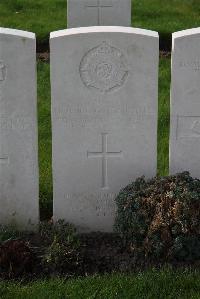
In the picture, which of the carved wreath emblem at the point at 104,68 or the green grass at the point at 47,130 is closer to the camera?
the carved wreath emblem at the point at 104,68

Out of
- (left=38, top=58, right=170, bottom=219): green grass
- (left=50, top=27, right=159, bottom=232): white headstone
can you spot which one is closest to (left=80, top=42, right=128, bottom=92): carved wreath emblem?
(left=50, top=27, right=159, bottom=232): white headstone

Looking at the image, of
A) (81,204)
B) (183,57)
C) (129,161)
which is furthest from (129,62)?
(81,204)

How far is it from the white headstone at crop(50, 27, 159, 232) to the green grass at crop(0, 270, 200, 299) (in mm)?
1020

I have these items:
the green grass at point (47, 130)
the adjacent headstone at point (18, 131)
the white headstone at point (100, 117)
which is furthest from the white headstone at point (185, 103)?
the adjacent headstone at point (18, 131)

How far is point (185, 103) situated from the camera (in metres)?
6.29

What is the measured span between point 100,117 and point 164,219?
113 cm

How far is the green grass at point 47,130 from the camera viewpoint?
24.1ft

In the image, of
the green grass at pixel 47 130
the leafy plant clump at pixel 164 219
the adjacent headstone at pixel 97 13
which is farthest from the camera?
the adjacent headstone at pixel 97 13

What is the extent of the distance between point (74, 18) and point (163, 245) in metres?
4.99

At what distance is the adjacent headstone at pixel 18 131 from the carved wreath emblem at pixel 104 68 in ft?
1.51

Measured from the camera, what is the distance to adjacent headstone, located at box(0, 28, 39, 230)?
6.12 meters

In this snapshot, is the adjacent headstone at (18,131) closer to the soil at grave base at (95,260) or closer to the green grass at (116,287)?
the soil at grave base at (95,260)

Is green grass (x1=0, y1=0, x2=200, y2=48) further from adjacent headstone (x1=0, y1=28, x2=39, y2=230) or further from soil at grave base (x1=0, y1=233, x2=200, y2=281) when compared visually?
soil at grave base (x1=0, y1=233, x2=200, y2=281)

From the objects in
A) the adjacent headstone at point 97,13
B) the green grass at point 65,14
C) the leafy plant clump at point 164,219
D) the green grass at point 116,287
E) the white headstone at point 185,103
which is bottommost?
the green grass at point 116,287
